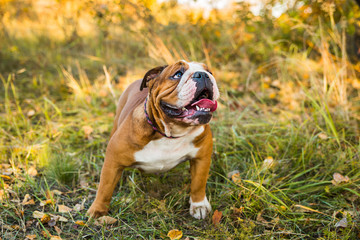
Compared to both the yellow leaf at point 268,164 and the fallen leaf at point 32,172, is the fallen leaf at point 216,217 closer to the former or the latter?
the yellow leaf at point 268,164

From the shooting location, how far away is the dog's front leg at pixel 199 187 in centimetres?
269

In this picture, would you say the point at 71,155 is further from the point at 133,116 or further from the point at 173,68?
the point at 173,68

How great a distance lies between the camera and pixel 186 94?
216cm

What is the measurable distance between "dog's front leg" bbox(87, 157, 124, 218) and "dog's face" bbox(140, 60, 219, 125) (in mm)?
639

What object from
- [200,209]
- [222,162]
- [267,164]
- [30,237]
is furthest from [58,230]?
[267,164]

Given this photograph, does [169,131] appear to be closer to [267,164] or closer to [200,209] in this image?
[200,209]

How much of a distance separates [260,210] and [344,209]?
77 centimetres

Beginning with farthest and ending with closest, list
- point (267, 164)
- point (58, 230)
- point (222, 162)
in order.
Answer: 1. point (222, 162)
2. point (267, 164)
3. point (58, 230)

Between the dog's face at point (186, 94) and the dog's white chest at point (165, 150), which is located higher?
the dog's face at point (186, 94)

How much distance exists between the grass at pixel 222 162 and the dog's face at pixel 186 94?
86 cm

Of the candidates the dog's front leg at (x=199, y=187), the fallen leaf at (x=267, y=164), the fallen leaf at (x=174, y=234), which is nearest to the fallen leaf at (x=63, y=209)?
the fallen leaf at (x=174, y=234)

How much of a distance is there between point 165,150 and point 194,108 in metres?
0.47

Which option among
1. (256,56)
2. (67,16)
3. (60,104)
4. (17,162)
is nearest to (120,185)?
(17,162)

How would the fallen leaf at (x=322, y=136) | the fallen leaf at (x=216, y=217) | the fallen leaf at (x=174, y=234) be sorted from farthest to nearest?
the fallen leaf at (x=322, y=136), the fallen leaf at (x=216, y=217), the fallen leaf at (x=174, y=234)
